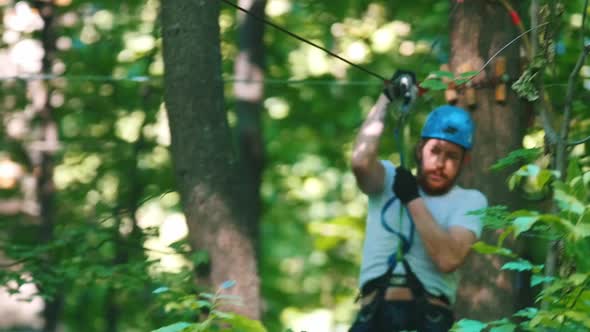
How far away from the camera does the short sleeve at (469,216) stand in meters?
4.91

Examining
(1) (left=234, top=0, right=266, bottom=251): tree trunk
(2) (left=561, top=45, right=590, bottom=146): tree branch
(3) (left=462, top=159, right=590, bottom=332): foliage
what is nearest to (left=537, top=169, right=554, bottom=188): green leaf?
(3) (left=462, top=159, right=590, bottom=332): foliage

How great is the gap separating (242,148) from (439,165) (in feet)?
10.8

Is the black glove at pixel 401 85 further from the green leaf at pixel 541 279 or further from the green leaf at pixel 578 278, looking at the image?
the green leaf at pixel 578 278

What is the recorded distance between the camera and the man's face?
5027 millimetres

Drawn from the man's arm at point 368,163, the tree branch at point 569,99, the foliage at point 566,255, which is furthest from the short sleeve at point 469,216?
the foliage at point 566,255

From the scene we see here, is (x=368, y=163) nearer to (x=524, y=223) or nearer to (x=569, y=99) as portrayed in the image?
(x=569, y=99)

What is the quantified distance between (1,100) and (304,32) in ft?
8.95

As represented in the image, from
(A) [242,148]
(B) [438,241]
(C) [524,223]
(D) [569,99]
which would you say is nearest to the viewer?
(C) [524,223]

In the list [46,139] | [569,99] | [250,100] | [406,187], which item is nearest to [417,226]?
[406,187]

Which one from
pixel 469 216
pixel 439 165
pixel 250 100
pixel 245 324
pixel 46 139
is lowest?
pixel 245 324

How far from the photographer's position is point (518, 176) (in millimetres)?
2752

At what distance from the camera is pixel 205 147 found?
5445 mm

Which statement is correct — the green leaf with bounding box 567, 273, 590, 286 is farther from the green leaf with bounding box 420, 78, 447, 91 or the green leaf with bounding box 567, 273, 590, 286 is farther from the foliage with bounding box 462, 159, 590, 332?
the green leaf with bounding box 420, 78, 447, 91

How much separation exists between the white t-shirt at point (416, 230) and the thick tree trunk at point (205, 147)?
0.73 m
